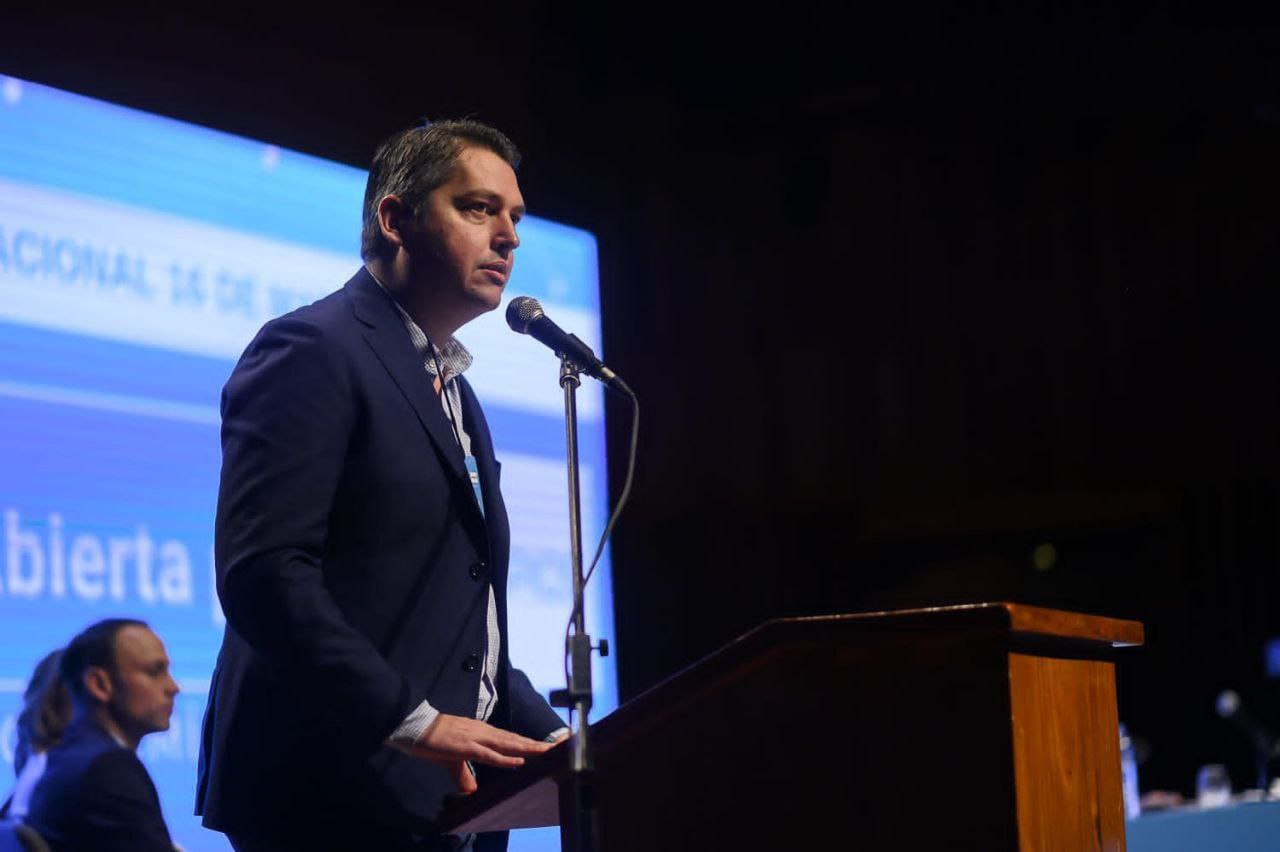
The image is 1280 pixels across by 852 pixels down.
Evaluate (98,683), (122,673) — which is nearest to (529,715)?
(122,673)

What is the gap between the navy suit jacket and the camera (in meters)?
1.85

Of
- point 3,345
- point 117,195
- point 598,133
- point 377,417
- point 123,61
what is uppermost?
point 598,133

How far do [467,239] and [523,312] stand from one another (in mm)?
238

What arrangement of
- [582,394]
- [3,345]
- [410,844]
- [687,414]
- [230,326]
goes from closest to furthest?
[410,844] → [3,345] → [230,326] → [582,394] → [687,414]

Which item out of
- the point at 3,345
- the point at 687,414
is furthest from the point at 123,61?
the point at 687,414

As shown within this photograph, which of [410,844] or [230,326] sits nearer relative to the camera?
[410,844]

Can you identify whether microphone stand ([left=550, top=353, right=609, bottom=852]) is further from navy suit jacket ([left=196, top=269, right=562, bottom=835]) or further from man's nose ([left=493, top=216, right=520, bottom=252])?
man's nose ([left=493, top=216, right=520, bottom=252])

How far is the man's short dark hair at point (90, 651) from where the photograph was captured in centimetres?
332

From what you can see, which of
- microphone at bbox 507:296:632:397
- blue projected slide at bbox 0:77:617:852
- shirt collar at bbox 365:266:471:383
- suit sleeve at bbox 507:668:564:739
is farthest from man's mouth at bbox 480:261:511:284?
blue projected slide at bbox 0:77:617:852

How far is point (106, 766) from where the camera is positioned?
3.41 meters

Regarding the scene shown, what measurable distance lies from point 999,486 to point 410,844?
606 centimetres

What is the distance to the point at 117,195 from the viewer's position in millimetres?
3445

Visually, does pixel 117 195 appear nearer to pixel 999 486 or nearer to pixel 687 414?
pixel 687 414

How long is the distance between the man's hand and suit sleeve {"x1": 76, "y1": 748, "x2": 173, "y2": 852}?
1.79m
